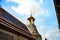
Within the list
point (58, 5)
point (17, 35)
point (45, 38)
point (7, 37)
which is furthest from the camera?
point (45, 38)

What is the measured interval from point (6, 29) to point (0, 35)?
36.7 inches

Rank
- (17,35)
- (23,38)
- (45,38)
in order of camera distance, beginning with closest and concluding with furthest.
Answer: (17,35) < (23,38) < (45,38)

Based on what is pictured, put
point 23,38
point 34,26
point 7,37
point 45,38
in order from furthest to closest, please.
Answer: point 45,38
point 34,26
point 23,38
point 7,37

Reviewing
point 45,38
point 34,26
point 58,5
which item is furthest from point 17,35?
point 45,38

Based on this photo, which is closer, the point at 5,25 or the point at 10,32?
the point at 5,25

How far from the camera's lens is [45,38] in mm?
30281

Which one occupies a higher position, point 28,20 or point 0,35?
point 28,20

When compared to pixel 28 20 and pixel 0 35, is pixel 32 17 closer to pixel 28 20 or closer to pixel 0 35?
pixel 28 20

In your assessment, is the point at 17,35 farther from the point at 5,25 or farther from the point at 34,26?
the point at 34,26

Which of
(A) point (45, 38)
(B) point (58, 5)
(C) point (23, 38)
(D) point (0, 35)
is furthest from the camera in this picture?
(A) point (45, 38)

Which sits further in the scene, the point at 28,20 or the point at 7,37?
the point at 28,20

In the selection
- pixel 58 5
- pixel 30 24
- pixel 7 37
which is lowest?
pixel 7 37

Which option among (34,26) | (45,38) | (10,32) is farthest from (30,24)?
(10,32)

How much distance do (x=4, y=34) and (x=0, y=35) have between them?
669mm
